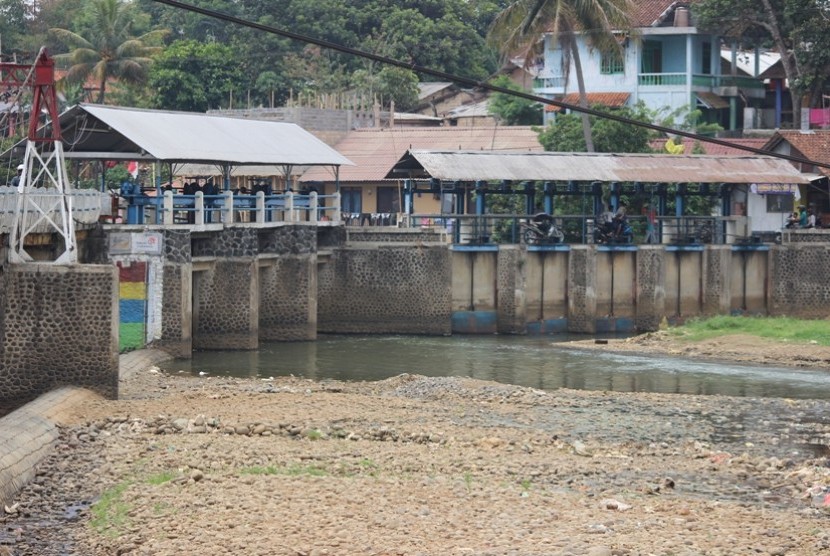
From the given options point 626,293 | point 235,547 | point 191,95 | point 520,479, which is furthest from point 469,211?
point 235,547

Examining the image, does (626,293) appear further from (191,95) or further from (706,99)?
(191,95)

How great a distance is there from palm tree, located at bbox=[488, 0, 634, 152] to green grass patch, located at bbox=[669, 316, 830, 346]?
12849 mm

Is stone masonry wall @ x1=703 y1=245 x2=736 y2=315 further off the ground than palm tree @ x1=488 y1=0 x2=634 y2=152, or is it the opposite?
palm tree @ x1=488 y1=0 x2=634 y2=152

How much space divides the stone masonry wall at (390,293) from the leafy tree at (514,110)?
2425 centimetres

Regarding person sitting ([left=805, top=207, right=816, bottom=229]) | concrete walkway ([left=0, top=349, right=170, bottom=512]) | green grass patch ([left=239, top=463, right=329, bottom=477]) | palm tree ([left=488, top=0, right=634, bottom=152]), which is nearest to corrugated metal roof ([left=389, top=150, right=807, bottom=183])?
person sitting ([left=805, top=207, right=816, bottom=229])

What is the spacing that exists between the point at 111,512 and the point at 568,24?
41462 mm

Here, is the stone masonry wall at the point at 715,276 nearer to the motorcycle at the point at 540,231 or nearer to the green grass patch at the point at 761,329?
the green grass patch at the point at 761,329

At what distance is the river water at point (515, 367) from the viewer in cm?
3791

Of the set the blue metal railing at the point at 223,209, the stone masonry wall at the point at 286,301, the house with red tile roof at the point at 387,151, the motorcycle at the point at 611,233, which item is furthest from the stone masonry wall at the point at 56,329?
the house with red tile roof at the point at 387,151

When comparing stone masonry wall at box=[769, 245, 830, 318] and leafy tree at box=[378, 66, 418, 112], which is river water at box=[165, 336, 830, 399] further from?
leafy tree at box=[378, 66, 418, 112]

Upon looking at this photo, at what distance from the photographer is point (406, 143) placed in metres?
66.4

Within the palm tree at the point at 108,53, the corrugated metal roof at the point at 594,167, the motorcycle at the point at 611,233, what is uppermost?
the palm tree at the point at 108,53

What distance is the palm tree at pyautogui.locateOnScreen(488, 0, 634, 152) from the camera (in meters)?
59.3

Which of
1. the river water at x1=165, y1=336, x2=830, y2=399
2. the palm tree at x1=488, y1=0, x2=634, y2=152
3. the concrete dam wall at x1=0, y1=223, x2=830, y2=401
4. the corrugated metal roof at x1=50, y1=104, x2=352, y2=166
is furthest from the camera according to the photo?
the palm tree at x1=488, y1=0, x2=634, y2=152
